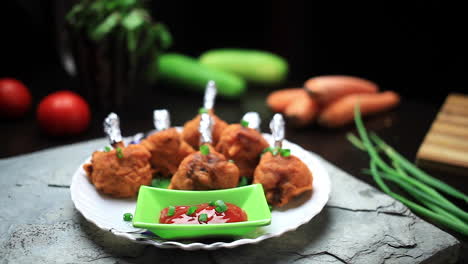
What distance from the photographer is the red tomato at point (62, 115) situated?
2594 millimetres

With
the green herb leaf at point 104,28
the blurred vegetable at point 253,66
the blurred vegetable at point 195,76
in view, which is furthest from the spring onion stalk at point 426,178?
the green herb leaf at point 104,28

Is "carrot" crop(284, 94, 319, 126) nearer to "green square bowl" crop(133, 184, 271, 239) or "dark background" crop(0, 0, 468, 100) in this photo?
"dark background" crop(0, 0, 468, 100)

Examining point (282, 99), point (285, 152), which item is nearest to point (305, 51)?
point (282, 99)

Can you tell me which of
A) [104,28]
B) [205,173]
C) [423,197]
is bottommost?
[423,197]

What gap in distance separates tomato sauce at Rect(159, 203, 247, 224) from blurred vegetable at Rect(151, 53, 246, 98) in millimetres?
1780

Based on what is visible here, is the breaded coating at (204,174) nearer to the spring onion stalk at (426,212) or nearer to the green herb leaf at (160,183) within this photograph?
the green herb leaf at (160,183)

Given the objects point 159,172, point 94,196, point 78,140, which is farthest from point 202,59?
point 94,196

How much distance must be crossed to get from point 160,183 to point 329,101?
4.46ft

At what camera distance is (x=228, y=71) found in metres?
3.66

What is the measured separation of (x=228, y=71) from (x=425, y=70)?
145cm

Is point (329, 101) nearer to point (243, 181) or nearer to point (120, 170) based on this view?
point (243, 181)

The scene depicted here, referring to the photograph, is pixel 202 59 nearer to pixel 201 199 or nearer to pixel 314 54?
pixel 314 54

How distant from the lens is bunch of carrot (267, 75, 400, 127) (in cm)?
279

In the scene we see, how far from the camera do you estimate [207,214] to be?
4.93 ft
